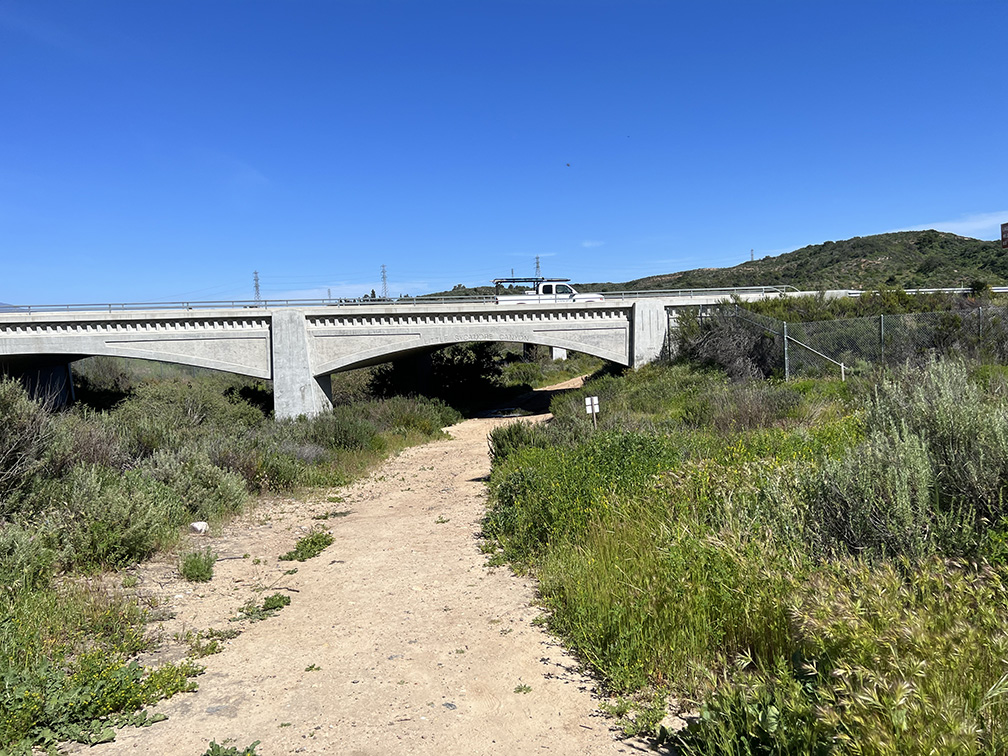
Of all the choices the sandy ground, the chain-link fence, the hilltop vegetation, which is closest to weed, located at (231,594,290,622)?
the sandy ground

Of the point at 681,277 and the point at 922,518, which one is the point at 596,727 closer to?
the point at 922,518

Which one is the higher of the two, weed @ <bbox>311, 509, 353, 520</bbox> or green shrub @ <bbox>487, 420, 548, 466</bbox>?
green shrub @ <bbox>487, 420, 548, 466</bbox>

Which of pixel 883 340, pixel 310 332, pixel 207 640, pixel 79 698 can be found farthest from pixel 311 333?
pixel 79 698

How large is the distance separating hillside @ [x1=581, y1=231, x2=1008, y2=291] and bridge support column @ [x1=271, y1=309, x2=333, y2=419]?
3322 cm

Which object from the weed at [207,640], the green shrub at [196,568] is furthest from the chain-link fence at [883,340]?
the weed at [207,640]

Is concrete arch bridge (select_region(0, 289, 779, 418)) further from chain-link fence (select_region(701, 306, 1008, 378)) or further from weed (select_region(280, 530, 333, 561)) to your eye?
weed (select_region(280, 530, 333, 561))

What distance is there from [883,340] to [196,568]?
1564 centimetres

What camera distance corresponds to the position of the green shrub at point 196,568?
6.47m

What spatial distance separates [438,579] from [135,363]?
145 ft

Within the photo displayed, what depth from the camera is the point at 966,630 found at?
2432 mm

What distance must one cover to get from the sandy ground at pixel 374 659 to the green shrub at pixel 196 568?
0.39ft

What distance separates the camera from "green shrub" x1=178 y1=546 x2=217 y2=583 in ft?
21.2

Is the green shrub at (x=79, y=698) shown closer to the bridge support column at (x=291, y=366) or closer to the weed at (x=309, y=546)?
the weed at (x=309, y=546)

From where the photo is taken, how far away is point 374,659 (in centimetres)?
457
